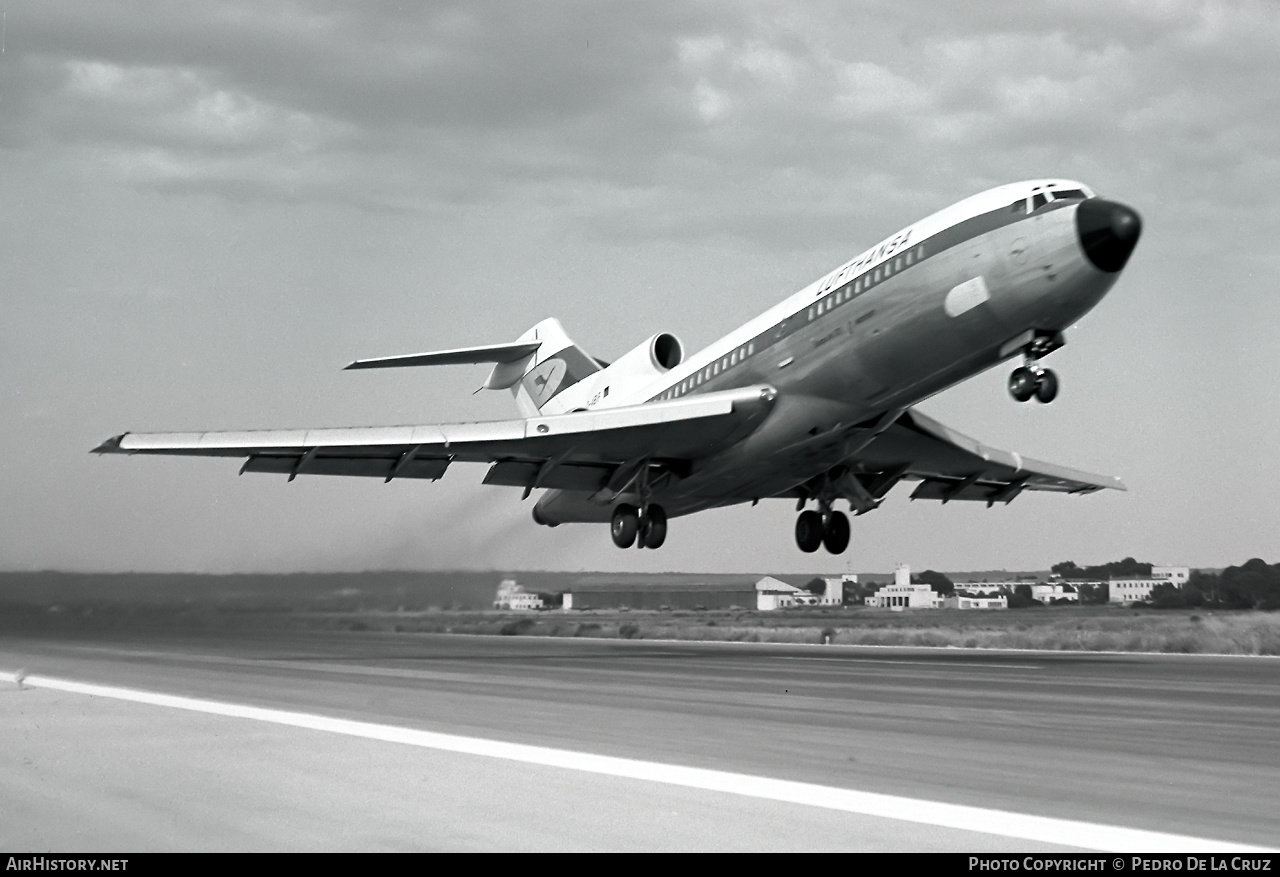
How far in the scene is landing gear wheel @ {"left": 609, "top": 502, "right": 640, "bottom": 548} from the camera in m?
28.8

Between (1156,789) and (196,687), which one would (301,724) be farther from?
(1156,789)

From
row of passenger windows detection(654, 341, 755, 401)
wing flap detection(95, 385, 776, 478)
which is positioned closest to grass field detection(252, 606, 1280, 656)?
wing flap detection(95, 385, 776, 478)

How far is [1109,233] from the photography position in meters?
18.8

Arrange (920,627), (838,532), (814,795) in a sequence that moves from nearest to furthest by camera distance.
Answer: (814,795) → (838,532) → (920,627)

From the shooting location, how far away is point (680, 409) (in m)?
25.1

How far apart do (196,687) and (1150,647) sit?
23557 mm

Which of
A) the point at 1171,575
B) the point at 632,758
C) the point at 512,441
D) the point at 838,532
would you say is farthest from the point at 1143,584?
the point at 632,758

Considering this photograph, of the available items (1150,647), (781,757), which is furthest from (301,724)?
(1150,647)

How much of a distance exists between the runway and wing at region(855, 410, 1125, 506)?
11.2 metres

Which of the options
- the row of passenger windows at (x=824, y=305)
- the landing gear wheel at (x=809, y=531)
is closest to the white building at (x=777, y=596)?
the landing gear wheel at (x=809, y=531)

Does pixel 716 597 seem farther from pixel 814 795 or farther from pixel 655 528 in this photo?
pixel 814 795

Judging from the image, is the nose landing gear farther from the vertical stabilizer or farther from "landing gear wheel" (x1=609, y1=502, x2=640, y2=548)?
the vertical stabilizer

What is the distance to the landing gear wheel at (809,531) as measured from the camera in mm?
30312

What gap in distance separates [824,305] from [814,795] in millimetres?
16779
